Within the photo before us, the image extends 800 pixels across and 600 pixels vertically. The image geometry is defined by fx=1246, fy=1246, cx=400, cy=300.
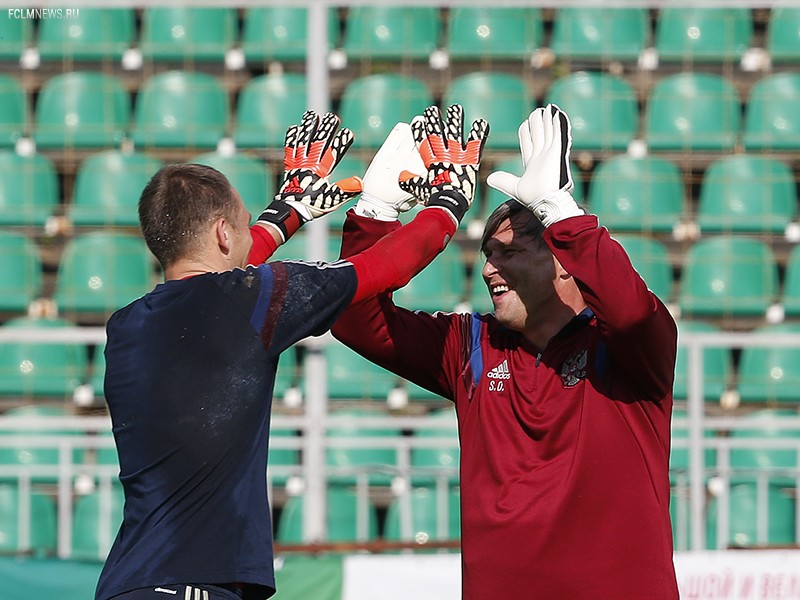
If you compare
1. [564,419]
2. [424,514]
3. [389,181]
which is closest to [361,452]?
[424,514]

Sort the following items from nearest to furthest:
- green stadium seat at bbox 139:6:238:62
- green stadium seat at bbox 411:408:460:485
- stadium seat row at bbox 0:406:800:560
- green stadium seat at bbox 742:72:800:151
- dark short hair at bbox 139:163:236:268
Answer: dark short hair at bbox 139:163:236:268 < stadium seat row at bbox 0:406:800:560 < green stadium seat at bbox 411:408:460:485 < green stadium seat at bbox 742:72:800:151 < green stadium seat at bbox 139:6:238:62

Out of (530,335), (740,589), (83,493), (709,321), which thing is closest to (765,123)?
(709,321)

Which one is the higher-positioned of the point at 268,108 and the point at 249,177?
the point at 268,108

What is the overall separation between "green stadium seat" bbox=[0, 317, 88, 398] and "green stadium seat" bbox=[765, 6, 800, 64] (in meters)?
4.72

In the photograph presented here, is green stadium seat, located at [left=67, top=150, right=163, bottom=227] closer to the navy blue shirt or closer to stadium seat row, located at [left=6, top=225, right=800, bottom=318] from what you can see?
stadium seat row, located at [left=6, top=225, right=800, bottom=318]

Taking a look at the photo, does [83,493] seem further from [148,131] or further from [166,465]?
[166,465]

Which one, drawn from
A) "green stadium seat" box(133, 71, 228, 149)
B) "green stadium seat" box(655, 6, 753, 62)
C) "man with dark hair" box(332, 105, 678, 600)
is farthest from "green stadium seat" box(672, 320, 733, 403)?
"man with dark hair" box(332, 105, 678, 600)

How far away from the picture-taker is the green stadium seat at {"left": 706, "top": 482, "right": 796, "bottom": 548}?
6.34 metres

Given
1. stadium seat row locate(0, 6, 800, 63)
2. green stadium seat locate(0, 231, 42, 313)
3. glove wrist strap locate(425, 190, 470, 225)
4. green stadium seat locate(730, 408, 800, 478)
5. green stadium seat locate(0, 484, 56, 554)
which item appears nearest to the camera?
glove wrist strap locate(425, 190, 470, 225)

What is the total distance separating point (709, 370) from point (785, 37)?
7.92 feet

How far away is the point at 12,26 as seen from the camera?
26.7 feet

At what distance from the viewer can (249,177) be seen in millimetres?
7297

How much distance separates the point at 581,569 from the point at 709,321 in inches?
186

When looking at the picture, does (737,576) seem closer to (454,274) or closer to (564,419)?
(564,419)
